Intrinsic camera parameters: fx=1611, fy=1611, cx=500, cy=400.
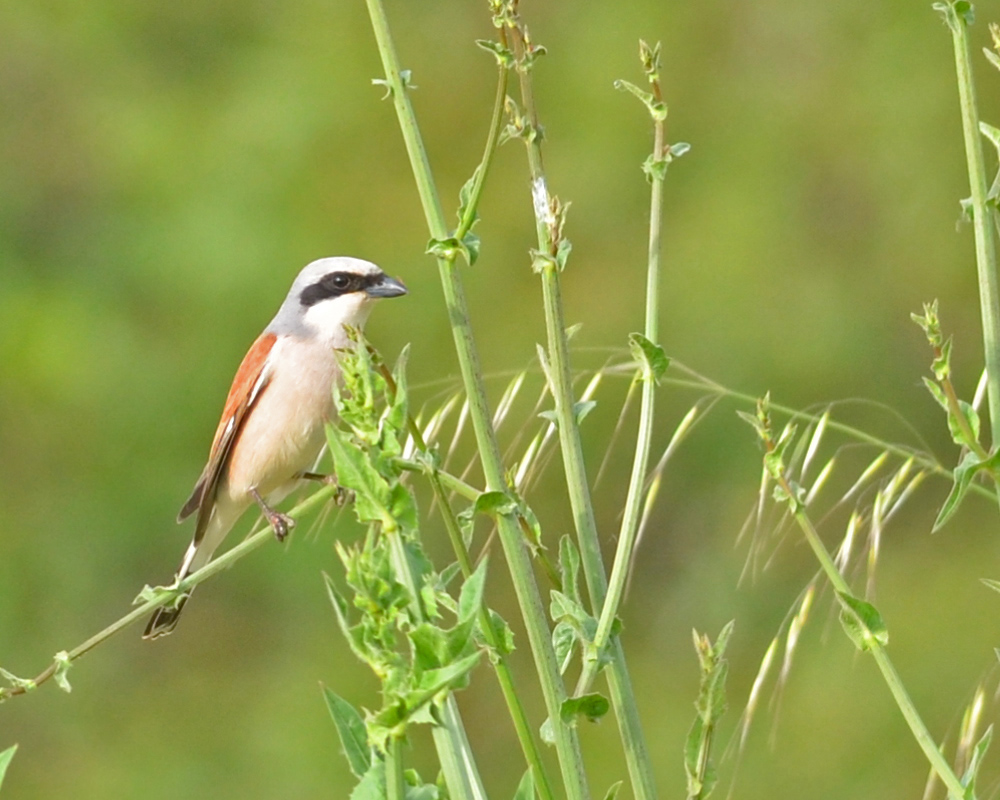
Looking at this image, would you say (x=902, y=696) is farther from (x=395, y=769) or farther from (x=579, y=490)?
(x=395, y=769)

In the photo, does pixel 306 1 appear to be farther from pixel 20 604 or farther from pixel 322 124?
pixel 20 604

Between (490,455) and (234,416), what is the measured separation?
227cm

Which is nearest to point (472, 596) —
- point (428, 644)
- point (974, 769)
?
point (428, 644)

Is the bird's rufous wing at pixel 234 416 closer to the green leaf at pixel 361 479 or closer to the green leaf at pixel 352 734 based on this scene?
the green leaf at pixel 352 734

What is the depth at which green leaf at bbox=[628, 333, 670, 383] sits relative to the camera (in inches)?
66.3

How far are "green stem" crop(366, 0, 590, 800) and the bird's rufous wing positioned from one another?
202 cm

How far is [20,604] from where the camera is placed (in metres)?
8.95

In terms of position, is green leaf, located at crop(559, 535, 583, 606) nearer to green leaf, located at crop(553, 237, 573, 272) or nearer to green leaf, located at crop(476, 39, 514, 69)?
green leaf, located at crop(553, 237, 573, 272)

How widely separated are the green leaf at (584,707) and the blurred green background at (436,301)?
601cm

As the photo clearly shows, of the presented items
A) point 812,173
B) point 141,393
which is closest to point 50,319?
point 141,393

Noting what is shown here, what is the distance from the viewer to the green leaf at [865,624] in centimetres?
155

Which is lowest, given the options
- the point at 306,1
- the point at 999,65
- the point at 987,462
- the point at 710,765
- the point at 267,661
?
the point at 267,661

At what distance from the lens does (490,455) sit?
1548 millimetres

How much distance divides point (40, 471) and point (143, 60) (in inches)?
118
